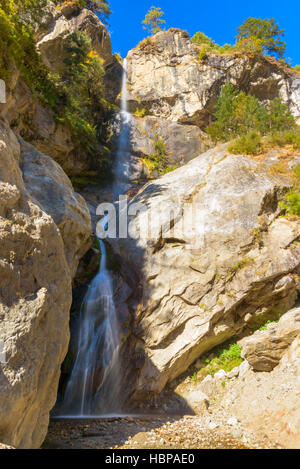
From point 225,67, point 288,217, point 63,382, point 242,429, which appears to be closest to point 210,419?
point 242,429

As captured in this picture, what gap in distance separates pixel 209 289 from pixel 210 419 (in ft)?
12.5

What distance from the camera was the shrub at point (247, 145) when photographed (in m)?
13.5

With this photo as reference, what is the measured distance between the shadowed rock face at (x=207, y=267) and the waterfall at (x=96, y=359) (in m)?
0.80

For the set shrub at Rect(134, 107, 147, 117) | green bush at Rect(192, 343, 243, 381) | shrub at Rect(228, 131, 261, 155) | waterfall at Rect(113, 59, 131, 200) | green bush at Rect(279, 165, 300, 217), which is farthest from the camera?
shrub at Rect(134, 107, 147, 117)

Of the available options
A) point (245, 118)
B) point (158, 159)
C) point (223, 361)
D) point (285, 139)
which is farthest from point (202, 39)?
point (223, 361)

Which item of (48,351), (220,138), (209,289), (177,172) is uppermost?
(220,138)

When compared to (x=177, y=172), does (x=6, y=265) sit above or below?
below

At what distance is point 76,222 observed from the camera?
8914 millimetres

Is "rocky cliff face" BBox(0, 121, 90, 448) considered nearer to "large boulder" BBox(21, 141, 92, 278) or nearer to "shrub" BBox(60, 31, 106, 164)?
"large boulder" BBox(21, 141, 92, 278)

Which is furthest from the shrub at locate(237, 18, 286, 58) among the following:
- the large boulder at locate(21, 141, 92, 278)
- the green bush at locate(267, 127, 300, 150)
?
the large boulder at locate(21, 141, 92, 278)

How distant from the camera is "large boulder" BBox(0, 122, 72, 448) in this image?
180 inches

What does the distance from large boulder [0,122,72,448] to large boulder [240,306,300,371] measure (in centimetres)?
529

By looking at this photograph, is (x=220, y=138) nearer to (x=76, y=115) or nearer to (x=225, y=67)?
(x=76, y=115)

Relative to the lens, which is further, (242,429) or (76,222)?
(76,222)
